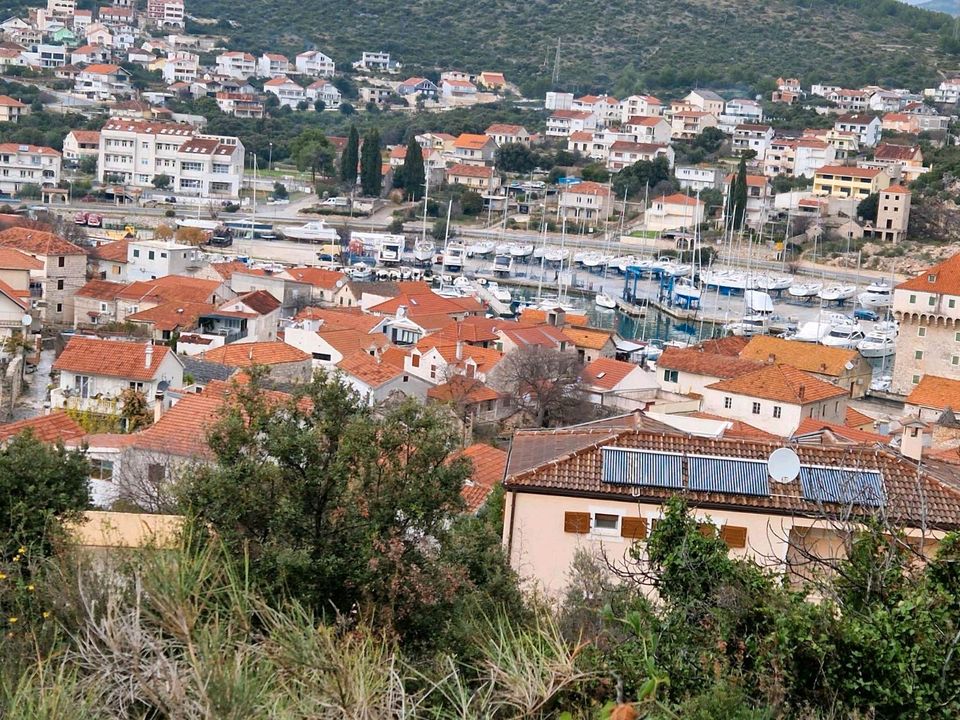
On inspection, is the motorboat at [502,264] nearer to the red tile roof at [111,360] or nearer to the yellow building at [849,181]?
the yellow building at [849,181]

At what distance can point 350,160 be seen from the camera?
60188 mm

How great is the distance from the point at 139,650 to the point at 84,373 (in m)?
16.5

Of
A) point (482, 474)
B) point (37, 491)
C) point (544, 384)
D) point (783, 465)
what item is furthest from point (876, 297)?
point (37, 491)

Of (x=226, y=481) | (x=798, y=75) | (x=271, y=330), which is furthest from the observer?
(x=798, y=75)

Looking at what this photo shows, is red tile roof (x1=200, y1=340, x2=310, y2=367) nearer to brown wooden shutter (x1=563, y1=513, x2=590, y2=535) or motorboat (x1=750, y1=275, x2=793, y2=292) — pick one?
brown wooden shutter (x1=563, y1=513, x2=590, y2=535)

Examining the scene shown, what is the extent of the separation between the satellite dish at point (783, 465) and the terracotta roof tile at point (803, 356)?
64.0ft

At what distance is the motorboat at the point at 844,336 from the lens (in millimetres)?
37469

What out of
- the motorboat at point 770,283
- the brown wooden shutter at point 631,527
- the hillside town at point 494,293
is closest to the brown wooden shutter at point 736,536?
the hillside town at point 494,293

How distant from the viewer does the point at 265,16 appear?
349ft

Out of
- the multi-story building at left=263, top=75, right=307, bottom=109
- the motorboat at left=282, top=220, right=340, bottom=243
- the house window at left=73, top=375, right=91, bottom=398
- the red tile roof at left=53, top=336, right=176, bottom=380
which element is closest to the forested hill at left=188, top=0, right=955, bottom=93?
the multi-story building at left=263, top=75, right=307, bottom=109

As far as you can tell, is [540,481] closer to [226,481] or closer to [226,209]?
[226,481]

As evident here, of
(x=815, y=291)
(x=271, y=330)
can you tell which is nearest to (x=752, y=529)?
(x=271, y=330)

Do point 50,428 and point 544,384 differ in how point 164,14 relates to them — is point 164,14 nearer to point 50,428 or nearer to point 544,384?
point 544,384

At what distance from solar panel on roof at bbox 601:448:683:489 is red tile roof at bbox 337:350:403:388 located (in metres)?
14.1
